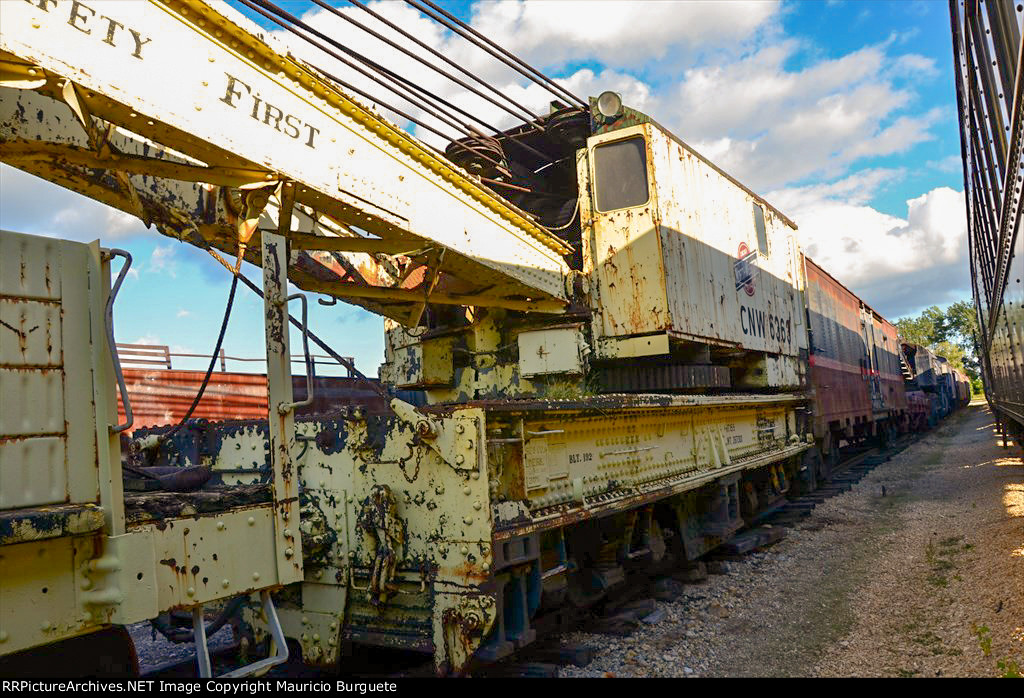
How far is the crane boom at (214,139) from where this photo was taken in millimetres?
2590

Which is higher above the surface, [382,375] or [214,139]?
[214,139]

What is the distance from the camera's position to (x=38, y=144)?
9.61 ft

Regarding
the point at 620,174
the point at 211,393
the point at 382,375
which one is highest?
the point at 620,174

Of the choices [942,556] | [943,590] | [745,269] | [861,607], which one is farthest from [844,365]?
[861,607]

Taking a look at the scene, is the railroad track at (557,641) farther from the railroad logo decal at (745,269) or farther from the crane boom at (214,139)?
the railroad logo decal at (745,269)

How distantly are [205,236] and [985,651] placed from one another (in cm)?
502

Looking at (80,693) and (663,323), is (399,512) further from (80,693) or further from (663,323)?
(663,323)

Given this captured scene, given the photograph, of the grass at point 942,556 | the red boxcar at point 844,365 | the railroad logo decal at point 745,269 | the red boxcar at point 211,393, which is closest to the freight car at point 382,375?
the railroad logo decal at point 745,269

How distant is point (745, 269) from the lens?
8594 mm

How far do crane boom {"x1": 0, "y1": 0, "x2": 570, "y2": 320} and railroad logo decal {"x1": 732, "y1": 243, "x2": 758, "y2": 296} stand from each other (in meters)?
4.53

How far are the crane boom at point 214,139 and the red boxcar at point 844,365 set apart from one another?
8498mm

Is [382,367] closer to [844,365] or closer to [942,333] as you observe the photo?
[844,365]

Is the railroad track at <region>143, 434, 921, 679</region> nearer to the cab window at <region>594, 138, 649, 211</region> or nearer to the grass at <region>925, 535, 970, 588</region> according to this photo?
the grass at <region>925, 535, 970, 588</region>

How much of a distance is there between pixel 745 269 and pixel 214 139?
6882mm
